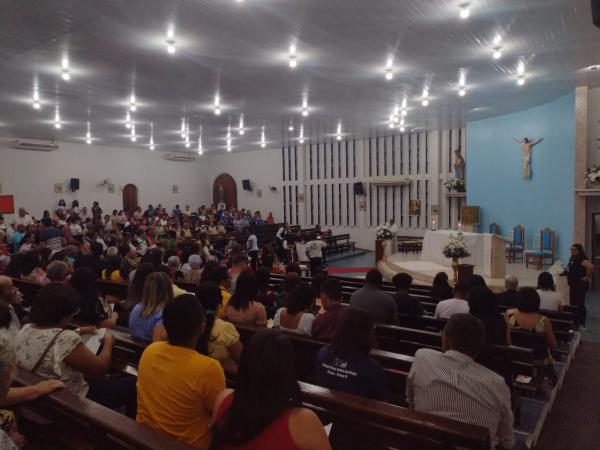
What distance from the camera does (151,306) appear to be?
3387 millimetres

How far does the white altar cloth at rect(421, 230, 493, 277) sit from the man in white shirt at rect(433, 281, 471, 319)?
563 cm

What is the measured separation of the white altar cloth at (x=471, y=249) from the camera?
1019 cm

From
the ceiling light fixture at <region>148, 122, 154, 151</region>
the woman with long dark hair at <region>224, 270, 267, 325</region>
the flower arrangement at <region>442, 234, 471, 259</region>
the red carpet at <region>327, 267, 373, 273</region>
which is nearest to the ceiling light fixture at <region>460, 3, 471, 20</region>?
the flower arrangement at <region>442, 234, 471, 259</region>

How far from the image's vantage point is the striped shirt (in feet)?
7.20

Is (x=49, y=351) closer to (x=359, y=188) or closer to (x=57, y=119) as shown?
(x=57, y=119)

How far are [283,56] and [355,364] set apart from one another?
21.0 ft

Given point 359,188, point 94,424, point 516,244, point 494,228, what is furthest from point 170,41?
point 359,188

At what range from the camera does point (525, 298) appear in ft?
13.5

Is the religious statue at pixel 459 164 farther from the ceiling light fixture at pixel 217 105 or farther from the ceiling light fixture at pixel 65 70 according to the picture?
the ceiling light fixture at pixel 65 70

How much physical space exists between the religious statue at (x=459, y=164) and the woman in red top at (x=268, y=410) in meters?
15.4

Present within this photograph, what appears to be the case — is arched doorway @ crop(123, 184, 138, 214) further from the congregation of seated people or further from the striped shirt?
the striped shirt

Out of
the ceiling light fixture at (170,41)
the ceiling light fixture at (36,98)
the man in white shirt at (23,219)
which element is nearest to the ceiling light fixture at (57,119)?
the ceiling light fixture at (36,98)

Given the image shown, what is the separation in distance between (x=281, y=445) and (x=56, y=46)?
7.45 metres

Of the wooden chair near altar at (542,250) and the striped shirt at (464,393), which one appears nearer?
the striped shirt at (464,393)
